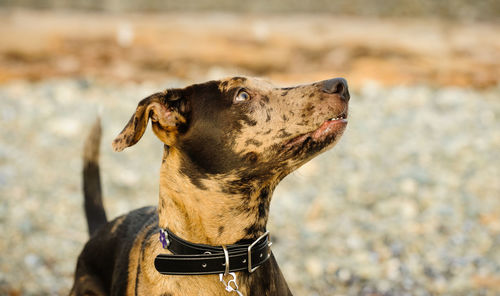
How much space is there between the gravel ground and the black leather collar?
73cm

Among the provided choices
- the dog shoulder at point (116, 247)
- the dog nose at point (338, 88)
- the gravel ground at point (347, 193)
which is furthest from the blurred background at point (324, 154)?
the dog nose at point (338, 88)

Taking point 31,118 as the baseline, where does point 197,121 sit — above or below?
below

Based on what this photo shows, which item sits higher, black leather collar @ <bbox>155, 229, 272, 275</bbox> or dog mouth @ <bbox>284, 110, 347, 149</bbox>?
dog mouth @ <bbox>284, 110, 347, 149</bbox>

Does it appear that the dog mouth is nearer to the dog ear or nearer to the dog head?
the dog head

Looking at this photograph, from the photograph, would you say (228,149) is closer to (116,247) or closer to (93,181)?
(116,247)

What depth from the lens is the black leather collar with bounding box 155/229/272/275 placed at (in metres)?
2.38

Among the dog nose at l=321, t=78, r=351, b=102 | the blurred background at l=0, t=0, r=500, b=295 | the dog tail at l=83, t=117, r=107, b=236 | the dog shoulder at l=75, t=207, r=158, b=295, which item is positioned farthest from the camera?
the blurred background at l=0, t=0, r=500, b=295

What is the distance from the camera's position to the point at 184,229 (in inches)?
98.8

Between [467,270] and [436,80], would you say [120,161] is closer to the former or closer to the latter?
[467,270]

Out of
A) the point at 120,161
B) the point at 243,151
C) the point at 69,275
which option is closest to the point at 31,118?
the point at 120,161

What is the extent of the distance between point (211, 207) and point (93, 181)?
1353 mm

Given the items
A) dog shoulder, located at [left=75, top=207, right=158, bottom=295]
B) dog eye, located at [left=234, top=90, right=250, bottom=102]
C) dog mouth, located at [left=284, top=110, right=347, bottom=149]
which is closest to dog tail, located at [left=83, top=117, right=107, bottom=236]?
dog shoulder, located at [left=75, top=207, right=158, bottom=295]

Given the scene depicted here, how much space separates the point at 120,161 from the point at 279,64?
411 cm

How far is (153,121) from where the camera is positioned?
2510mm
